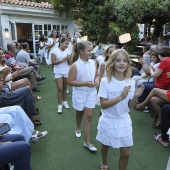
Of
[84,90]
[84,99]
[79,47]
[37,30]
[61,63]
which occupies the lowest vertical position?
[84,99]

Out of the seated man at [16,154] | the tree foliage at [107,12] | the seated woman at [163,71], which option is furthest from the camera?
the tree foliage at [107,12]

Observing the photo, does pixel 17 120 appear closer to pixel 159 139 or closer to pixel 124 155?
pixel 124 155

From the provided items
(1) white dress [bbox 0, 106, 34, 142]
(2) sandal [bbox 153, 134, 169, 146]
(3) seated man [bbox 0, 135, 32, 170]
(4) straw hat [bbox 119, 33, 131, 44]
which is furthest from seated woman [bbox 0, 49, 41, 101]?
(4) straw hat [bbox 119, 33, 131, 44]

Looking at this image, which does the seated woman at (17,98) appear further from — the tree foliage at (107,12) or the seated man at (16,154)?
the tree foliage at (107,12)

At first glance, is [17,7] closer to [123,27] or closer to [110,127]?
[123,27]

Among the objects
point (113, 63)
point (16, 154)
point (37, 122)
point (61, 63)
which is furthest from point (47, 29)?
point (16, 154)

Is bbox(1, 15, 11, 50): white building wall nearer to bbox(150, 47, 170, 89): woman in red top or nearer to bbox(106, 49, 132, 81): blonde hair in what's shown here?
bbox(150, 47, 170, 89): woman in red top

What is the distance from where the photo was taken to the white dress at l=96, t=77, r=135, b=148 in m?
2.04

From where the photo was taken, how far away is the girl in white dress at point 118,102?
203 cm

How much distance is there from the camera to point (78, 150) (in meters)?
2.94

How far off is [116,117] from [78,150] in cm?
119

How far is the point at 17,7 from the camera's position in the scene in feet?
32.7

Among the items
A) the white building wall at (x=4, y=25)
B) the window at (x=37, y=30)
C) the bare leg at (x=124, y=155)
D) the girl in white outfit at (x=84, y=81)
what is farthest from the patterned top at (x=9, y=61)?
the window at (x=37, y=30)

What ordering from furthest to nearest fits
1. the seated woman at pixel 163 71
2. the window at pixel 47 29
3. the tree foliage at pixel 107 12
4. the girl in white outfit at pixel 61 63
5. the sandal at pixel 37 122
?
1. the window at pixel 47 29
2. the tree foliage at pixel 107 12
3. the girl in white outfit at pixel 61 63
4. the sandal at pixel 37 122
5. the seated woman at pixel 163 71
